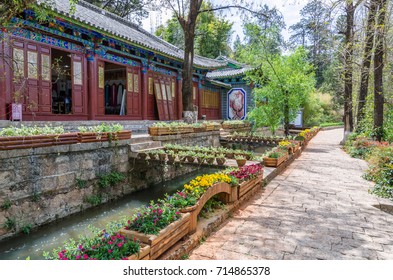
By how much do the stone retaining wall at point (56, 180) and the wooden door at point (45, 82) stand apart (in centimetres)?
290

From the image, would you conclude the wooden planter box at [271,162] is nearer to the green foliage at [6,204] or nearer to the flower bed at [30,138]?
the flower bed at [30,138]

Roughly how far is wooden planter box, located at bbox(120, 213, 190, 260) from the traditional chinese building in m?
2.83

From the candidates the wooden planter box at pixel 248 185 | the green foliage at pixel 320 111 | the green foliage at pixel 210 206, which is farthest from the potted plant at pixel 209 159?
the green foliage at pixel 320 111

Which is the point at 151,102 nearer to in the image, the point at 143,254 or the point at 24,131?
the point at 24,131

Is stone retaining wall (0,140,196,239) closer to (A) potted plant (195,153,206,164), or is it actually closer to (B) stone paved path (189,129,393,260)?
(A) potted plant (195,153,206,164)

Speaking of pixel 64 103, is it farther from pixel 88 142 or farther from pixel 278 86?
pixel 278 86

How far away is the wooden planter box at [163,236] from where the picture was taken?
2.50 metres

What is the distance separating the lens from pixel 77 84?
9062 millimetres

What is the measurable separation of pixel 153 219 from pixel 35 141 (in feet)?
10.7

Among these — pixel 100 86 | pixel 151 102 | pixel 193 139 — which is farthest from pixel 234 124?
pixel 100 86

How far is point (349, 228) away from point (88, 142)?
4997mm

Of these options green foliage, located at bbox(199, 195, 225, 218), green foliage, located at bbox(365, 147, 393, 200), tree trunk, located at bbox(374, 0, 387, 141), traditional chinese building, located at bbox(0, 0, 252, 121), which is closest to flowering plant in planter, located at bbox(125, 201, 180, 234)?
green foliage, located at bbox(199, 195, 225, 218)

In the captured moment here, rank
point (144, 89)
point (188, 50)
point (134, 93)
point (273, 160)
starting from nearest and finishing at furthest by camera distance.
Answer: point (273, 160) → point (188, 50) → point (134, 93) → point (144, 89)
